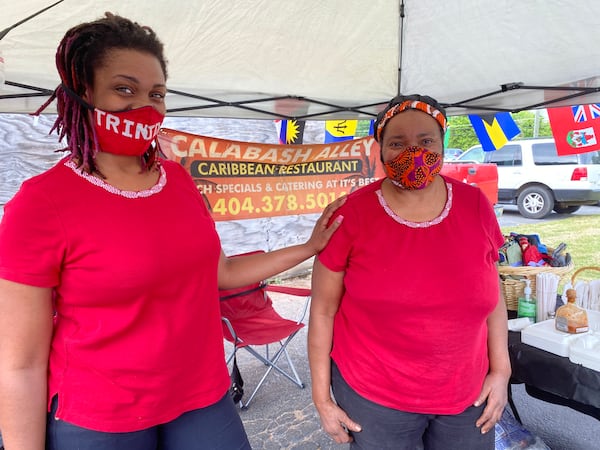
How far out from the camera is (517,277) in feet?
8.09

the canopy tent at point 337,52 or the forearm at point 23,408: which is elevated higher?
the canopy tent at point 337,52

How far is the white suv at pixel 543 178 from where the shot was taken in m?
10.2

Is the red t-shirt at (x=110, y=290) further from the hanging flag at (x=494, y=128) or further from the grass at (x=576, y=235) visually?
the grass at (x=576, y=235)

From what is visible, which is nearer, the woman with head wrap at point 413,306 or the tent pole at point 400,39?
the woman with head wrap at point 413,306

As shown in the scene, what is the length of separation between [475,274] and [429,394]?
0.41 m

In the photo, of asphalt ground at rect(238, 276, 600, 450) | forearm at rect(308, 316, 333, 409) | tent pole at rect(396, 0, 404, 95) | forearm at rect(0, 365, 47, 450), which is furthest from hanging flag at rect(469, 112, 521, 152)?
forearm at rect(0, 365, 47, 450)

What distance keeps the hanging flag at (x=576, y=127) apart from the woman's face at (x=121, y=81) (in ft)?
10.8

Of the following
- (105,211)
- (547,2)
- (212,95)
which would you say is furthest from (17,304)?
(547,2)

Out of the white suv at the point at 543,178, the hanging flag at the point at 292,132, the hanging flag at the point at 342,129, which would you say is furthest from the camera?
the white suv at the point at 543,178

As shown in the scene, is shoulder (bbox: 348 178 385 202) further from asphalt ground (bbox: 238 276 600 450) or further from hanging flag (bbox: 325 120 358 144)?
hanging flag (bbox: 325 120 358 144)

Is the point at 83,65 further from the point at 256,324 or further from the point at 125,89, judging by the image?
the point at 256,324

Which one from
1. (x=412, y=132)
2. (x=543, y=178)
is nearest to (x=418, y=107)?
(x=412, y=132)

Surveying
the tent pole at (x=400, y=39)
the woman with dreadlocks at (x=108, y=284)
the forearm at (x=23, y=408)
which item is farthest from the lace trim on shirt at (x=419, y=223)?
the tent pole at (x=400, y=39)

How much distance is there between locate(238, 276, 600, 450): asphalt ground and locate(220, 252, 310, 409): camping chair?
4.0 inches
